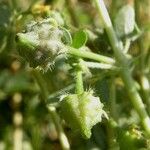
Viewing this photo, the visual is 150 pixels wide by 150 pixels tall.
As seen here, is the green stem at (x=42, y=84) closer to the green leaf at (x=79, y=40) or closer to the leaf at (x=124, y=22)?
the leaf at (x=124, y=22)

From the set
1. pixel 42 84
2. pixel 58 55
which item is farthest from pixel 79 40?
pixel 42 84

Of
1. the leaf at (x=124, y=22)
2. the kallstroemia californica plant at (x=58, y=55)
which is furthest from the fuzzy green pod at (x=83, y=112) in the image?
the leaf at (x=124, y=22)

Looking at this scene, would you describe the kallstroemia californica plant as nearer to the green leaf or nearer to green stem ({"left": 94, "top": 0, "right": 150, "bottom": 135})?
the green leaf

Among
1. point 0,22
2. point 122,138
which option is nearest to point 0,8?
point 0,22

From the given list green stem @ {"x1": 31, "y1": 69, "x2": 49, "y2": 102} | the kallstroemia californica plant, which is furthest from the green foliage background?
the kallstroemia californica plant

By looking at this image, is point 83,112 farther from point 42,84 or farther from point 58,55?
point 42,84

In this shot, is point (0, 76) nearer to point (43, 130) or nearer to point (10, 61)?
point (10, 61)
